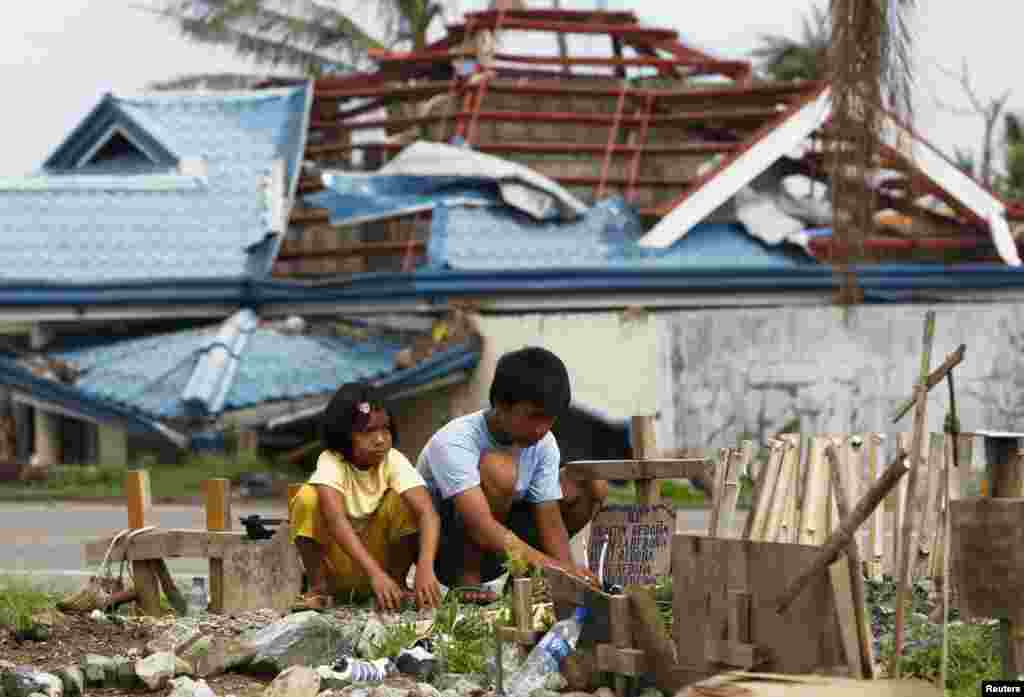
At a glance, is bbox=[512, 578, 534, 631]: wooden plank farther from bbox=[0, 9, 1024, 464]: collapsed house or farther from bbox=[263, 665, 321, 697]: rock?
bbox=[0, 9, 1024, 464]: collapsed house

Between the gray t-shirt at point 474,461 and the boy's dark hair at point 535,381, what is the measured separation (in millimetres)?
346

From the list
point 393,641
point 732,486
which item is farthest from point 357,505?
point 732,486

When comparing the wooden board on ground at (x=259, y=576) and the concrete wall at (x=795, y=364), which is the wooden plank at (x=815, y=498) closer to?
the wooden board on ground at (x=259, y=576)

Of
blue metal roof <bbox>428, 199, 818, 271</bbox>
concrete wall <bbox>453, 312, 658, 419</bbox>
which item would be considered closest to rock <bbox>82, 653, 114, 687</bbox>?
concrete wall <bbox>453, 312, 658, 419</bbox>

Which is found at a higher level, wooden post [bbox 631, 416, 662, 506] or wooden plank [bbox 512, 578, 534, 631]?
wooden post [bbox 631, 416, 662, 506]

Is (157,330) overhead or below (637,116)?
below

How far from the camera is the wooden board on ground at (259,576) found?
8266 mm

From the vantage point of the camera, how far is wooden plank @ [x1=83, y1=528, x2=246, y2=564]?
328 inches

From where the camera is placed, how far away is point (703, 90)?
24703 millimetres

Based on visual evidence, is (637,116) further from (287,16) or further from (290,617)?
(290,617)

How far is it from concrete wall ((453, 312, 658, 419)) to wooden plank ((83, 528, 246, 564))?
13.9 metres

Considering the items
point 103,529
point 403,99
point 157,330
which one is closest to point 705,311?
point 403,99

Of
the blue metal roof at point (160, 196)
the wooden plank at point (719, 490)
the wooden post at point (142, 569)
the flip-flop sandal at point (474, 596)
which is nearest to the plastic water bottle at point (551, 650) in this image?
the wooden plank at point (719, 490)

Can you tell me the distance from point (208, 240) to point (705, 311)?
648 centimetres
